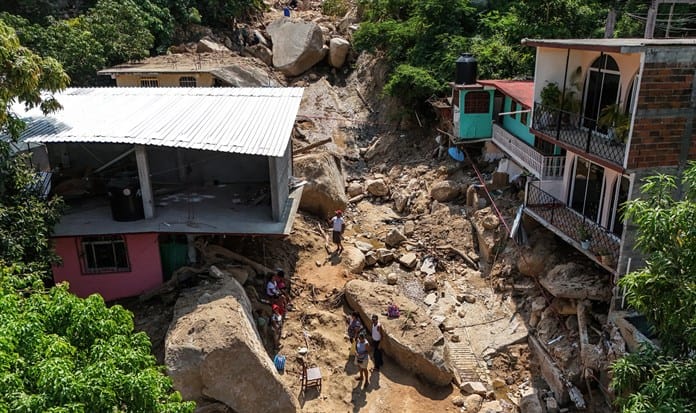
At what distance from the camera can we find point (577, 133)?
15.7 metres

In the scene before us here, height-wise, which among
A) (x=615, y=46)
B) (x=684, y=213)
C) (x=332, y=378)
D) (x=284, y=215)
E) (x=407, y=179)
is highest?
(x=615, y=46)

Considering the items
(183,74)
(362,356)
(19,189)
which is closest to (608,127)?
(362,356)

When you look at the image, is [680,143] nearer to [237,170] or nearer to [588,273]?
[588,273]

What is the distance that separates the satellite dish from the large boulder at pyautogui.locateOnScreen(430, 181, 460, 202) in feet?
5.79

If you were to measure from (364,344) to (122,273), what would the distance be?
7.07m

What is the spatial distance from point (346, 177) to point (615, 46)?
52.7 ft

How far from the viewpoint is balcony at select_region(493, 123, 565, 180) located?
17.2 meters

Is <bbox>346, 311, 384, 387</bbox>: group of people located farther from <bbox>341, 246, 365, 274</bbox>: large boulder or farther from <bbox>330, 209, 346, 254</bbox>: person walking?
<bbox>330, 209, 346, 254</bbox>: person walking

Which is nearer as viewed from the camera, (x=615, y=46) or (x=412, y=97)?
(x=615, y=46)

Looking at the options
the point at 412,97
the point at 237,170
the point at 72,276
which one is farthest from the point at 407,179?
the point at 72,276

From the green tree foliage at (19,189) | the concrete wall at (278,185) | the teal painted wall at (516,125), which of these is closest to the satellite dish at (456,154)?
the teal painted wall at (516,125)

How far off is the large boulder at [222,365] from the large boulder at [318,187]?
988 centimetres

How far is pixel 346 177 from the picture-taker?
26.8 meters

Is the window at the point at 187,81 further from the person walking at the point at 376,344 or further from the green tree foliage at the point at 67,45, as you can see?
the person walking at the point at 376,344
